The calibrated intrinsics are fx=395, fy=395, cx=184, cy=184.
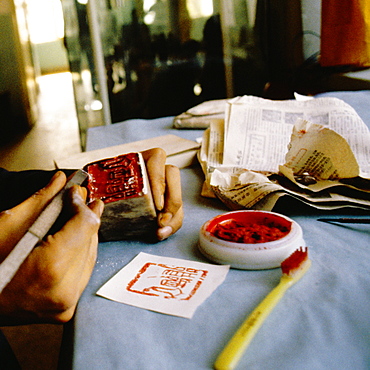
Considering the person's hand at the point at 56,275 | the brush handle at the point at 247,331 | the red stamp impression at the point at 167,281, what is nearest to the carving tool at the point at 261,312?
the brush handle at the point at 247,331

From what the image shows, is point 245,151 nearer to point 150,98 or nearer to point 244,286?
point 244,286

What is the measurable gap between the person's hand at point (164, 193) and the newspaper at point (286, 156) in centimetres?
13

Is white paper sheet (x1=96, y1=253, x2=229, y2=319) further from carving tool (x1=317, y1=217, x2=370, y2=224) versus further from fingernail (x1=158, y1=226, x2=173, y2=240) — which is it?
carving tool (x1=317, y1=217, x2=370, y2=224)

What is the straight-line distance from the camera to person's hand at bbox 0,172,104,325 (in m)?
0.49

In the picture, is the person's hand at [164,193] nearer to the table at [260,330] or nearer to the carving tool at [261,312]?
the table at [260,330]

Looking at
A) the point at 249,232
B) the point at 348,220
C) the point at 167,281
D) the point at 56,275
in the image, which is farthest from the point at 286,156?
the point at 56,275

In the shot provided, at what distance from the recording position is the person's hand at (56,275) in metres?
0.49

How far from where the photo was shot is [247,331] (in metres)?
0.44

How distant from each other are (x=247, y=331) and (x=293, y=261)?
0.16 metres

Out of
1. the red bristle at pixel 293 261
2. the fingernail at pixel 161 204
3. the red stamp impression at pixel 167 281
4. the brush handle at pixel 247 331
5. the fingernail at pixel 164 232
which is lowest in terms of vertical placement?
the red stamp impression at pixel 167 281

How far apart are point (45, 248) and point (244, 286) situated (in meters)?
0.28

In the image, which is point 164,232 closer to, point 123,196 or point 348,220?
point 123,196

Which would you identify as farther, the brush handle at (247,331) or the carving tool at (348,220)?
the carving tool at (348,220)

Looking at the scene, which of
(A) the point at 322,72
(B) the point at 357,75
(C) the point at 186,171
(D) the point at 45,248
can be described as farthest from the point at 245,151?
(A) the point at 322,72
